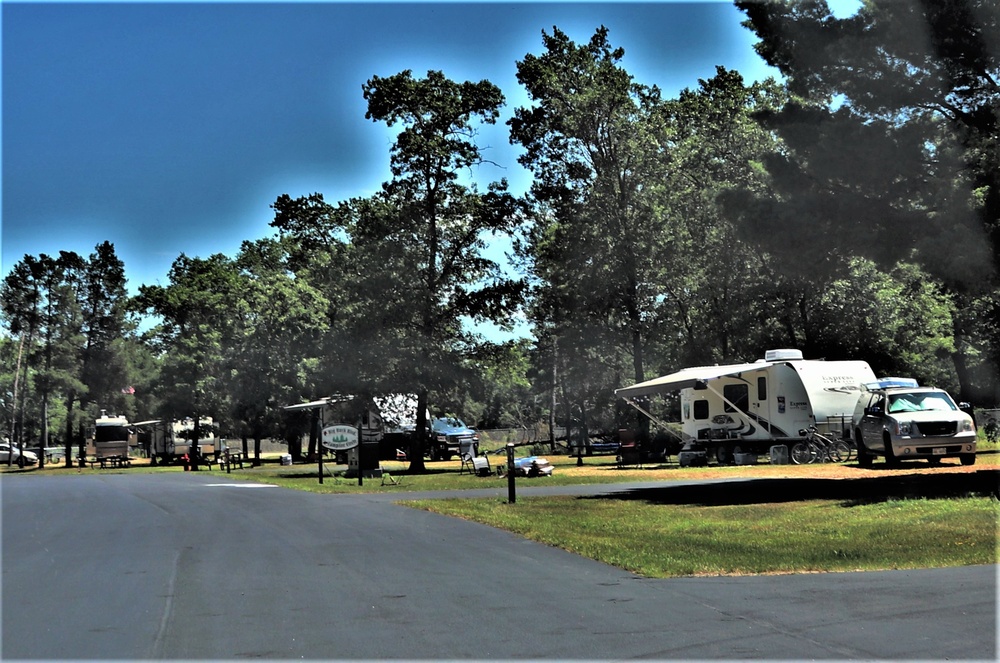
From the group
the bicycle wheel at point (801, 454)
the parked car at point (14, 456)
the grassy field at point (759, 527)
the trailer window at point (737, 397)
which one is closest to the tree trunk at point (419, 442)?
the trailer window at point (737, 397)

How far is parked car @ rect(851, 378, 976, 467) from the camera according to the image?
23141mm

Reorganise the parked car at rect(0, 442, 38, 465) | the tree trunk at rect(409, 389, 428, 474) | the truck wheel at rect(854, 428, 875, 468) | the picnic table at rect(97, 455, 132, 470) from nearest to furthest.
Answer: the truck wheel at rect(854, 428, 875, 468), the tree trunk at rect(409, 389, 428, 474), the picnic table at rect(97, 455, 132, 470), the parked car at rect(0, 442, 38, 465)

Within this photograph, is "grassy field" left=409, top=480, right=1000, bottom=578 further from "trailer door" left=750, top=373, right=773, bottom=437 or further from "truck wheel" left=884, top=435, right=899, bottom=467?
"trailer door" left=750, top=373, right=773, bottom=437

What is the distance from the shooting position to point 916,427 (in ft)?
76.4

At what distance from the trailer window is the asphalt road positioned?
70.2 feet

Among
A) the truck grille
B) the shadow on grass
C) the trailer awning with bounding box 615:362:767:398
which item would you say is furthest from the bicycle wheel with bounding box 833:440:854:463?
the shadow on grass

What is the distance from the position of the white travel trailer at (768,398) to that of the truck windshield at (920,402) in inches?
248

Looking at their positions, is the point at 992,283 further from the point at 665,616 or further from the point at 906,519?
the point at 665,616

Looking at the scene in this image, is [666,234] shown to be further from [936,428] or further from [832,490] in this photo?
[832,490]

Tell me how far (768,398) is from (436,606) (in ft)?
83.4

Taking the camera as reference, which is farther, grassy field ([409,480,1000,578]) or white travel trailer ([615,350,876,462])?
white travel trailer ([615,350,876,462])

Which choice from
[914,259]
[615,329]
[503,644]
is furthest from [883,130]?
[615,329]

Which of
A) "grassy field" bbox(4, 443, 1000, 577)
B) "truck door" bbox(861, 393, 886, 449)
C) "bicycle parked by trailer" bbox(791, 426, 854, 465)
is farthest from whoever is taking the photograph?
"bicycle parked by trailer" bbox(791, 426, 854, 465)

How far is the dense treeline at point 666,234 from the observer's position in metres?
18.4
